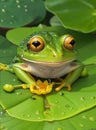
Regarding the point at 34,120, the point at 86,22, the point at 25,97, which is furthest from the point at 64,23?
the point at 34,120

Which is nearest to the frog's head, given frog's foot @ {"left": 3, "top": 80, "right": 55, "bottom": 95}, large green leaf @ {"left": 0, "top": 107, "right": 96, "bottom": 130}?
frog's foot @ {"left": 3, "top": 80, "right": 55, "bottom": 95}

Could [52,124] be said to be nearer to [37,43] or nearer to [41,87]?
[41,87]

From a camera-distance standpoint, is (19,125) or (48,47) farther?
(48,47)

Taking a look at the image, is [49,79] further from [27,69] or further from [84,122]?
[84,122]

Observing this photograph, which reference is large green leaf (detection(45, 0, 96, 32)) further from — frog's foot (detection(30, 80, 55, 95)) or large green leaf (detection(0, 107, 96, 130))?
large green leaf (detection(0, 107, 96, 130))

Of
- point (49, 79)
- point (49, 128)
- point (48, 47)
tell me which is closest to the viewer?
point (49, 128)

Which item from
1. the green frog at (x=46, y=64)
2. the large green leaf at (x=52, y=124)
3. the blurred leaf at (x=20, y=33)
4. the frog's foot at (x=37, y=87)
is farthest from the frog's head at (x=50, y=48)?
the blurred leaf at (x=20, y=33)

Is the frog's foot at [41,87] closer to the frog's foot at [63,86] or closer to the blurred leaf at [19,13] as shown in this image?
the frog's foot at [63,86]
